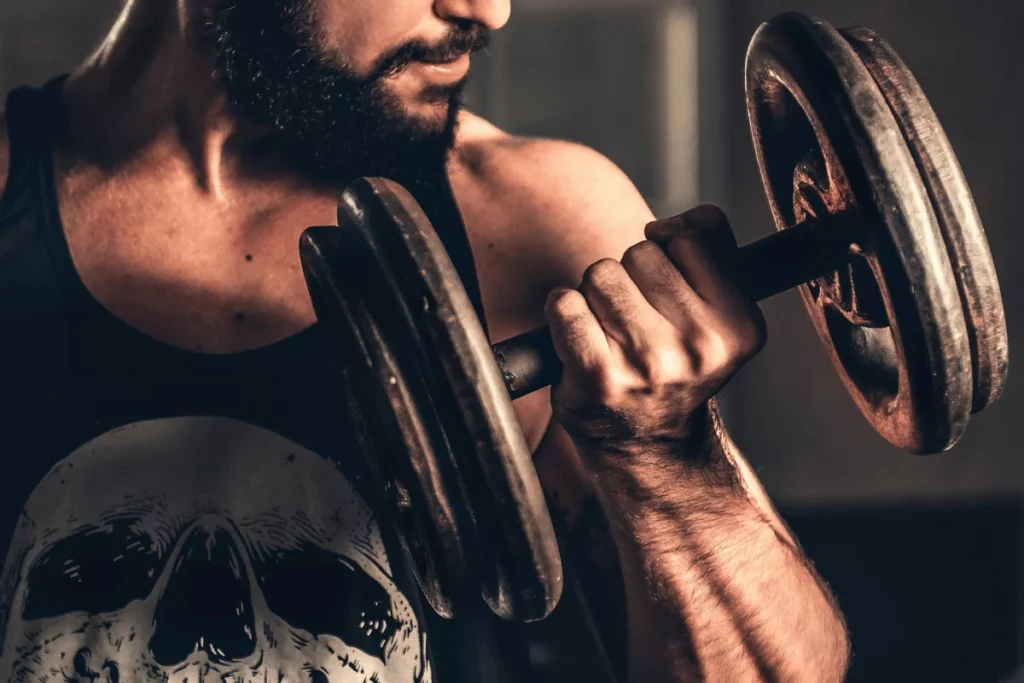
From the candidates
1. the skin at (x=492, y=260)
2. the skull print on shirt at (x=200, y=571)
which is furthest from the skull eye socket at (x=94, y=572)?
the skin at (x=492, y=260)

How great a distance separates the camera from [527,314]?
75 cm

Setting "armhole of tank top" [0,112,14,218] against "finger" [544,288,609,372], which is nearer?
"finger" [544,288,609,372]

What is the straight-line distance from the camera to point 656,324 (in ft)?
1.80

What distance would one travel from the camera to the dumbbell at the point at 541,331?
0.48 metres

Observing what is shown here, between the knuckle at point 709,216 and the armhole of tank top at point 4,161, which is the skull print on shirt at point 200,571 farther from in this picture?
the knuckle at point 709,216

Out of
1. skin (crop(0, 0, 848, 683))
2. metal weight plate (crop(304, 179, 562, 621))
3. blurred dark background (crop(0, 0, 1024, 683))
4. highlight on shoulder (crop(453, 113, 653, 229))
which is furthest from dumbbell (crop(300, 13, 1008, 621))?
blurred dark background (crop(0, 0, 1024, 683))

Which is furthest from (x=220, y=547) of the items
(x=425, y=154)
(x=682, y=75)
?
(x=682, y=75)

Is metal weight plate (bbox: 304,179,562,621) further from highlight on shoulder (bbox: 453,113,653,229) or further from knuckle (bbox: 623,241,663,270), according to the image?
highlight on shoulder (bbox: 453,113,653,229)

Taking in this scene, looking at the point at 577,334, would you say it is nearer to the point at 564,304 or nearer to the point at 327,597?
the point at 564,304

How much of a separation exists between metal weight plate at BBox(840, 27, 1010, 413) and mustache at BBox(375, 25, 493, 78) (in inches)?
13.8

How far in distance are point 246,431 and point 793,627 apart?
45cm

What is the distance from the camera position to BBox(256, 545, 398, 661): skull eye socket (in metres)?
0.69

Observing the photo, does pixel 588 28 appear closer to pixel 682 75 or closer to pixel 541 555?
pixel 682 75

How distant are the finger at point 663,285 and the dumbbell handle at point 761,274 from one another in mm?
38
